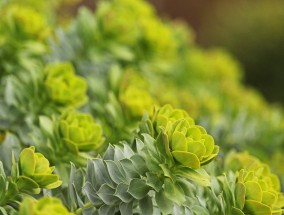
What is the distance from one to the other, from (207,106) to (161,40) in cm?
36

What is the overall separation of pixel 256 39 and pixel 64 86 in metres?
2.99

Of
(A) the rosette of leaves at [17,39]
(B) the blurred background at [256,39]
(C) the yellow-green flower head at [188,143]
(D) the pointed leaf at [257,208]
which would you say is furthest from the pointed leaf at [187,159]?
(B) the blurred background at [256,39]

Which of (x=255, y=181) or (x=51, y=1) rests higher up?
(x=51, y=1)

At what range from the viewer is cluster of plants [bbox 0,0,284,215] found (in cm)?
90

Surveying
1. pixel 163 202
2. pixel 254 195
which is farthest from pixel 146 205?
pixel 254 195

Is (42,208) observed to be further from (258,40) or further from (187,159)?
(258,40)

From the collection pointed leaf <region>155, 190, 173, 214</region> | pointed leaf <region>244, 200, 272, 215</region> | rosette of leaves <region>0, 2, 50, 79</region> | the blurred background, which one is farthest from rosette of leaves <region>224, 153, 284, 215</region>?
the blurred background

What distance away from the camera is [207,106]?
75.3 inches

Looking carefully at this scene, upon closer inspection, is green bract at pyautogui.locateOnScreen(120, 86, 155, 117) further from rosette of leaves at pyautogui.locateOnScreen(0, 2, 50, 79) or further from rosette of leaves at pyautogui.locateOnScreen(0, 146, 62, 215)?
rosette of leaves at pyautogui.locateOnScreen(0, 146, 62, 215)

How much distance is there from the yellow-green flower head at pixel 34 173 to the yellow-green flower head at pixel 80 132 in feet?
0.48

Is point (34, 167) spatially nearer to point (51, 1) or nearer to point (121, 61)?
point (121, 61)

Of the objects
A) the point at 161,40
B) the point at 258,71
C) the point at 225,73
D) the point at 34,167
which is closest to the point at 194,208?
the point at 34,167

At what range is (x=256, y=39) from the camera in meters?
4.01

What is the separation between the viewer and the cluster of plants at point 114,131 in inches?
35.5
